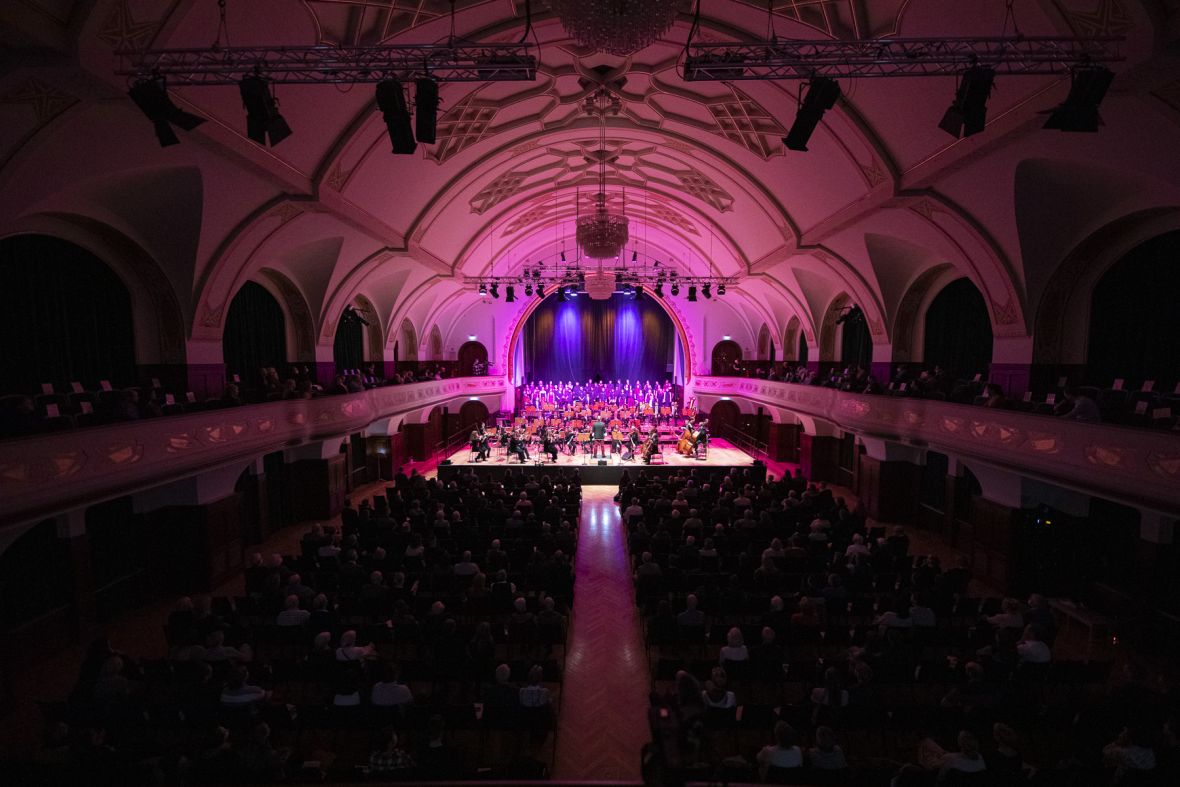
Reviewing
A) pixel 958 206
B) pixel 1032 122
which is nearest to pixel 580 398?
pixel 958 206

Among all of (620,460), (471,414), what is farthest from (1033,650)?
(471,414)

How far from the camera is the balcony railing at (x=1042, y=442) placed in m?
7.20

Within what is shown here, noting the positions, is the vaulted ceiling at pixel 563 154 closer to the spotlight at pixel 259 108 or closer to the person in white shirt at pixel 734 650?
the spotlight at pixel 259 108

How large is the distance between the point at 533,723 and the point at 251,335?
13367 millimetres

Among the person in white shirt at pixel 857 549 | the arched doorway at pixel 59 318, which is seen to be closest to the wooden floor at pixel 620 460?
the person in white shirt at pixel 857 549

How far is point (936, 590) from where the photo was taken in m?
8.71

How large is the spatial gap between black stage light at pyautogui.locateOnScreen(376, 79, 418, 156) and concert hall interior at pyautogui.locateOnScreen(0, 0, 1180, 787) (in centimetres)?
4

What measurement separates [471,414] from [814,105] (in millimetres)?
24880

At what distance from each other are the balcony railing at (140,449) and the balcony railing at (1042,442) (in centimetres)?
1388

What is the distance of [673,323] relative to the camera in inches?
1228

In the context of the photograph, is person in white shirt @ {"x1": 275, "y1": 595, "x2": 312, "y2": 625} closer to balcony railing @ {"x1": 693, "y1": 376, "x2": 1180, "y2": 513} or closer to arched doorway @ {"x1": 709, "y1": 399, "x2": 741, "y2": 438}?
balcony railing @ {"x1": 693, "y1": 376, "x2": 1180, "y2": 513}

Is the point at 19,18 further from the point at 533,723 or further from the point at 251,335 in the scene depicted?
the point at 251,335

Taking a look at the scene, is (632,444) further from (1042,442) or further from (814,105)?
(814,105)

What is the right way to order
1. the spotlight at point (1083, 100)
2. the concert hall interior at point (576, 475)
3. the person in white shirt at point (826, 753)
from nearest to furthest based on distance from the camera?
the person in white shirt at point (826, 753) < the spotlight at point (1083, 100) < the concert hall interior at point (576, 475)
